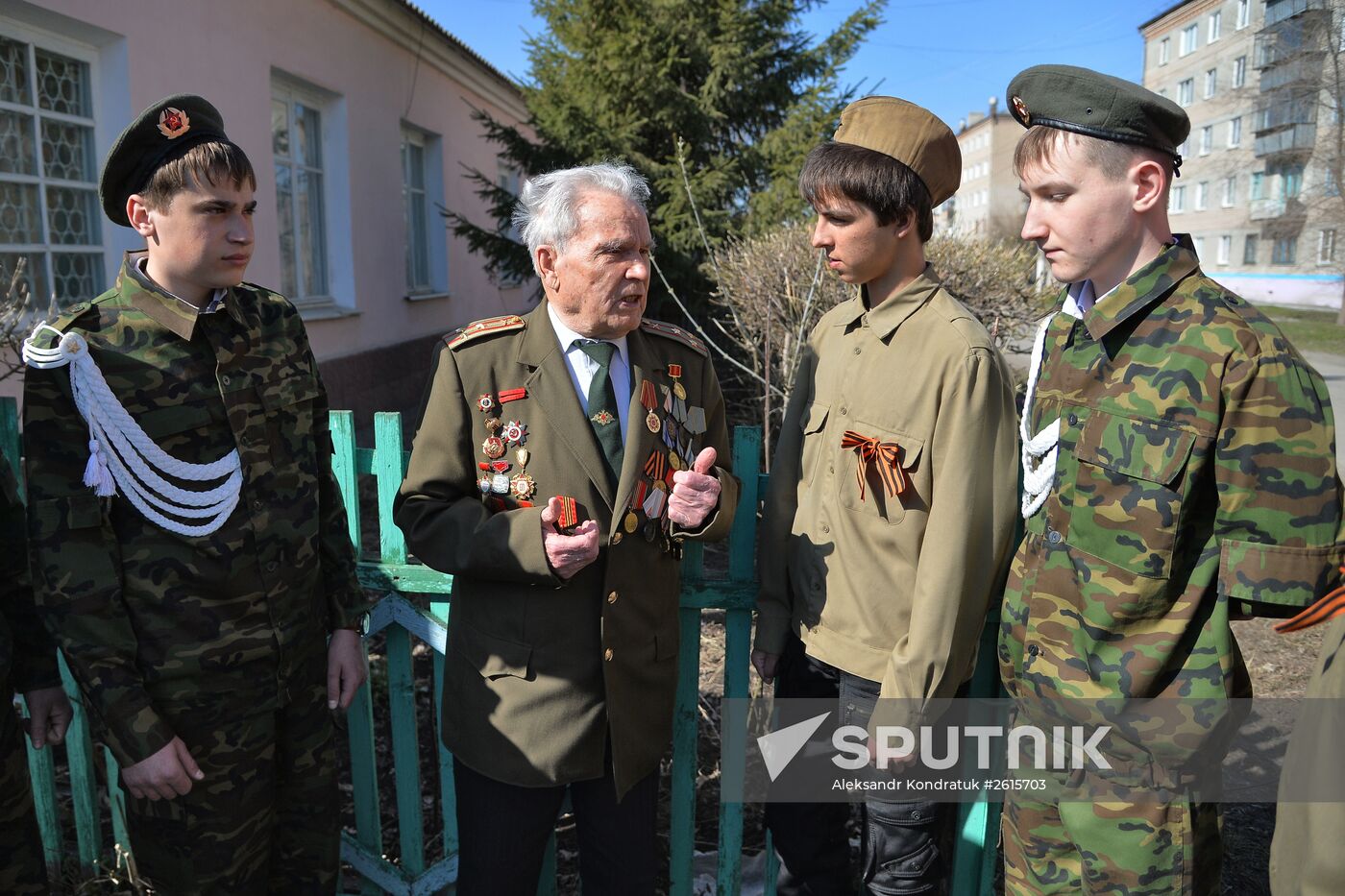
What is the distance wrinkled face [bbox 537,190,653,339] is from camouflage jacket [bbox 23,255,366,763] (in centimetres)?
66

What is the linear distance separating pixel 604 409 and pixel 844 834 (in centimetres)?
117

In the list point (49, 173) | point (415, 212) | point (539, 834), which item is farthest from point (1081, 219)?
point (415, 212)

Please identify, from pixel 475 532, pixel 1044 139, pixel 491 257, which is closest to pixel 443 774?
pixel 475 532

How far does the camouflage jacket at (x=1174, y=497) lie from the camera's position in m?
1.43

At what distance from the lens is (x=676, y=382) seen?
2.01 m

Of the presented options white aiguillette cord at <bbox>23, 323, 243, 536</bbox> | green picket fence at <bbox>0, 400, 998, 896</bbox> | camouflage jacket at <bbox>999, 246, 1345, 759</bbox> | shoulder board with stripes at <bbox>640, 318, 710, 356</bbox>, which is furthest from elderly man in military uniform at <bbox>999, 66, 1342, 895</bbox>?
white aiguillette cord at <bbox>23, 323, 243, 536</bbox>

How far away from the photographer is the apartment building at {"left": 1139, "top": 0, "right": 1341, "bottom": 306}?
28906 mm

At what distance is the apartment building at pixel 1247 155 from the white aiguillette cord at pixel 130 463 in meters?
30.1

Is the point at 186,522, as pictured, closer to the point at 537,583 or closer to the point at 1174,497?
the point at 537,583

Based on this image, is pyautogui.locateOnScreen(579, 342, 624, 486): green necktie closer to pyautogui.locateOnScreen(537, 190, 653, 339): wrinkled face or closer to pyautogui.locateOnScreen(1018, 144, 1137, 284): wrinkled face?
A: pyautogui.locateOnScreen(537, 190, 653, 339): wrinkled face

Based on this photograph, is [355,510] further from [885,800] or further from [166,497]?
[885,800]

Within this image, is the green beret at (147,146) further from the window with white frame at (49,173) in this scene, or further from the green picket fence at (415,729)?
the window with white frame at (49,173)

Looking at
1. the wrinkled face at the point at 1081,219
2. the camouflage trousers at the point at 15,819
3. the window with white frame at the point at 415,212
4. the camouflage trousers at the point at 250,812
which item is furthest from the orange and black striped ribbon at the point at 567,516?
the window with white frame at the point at 415,212

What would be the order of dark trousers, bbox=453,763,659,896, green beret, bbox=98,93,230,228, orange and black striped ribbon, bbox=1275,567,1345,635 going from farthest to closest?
dark trousers, bbox=453,763,659,896, green beret, bbox=98,93,230,228, orange and black striped ribbon, bbox=1275,567,1345,635
